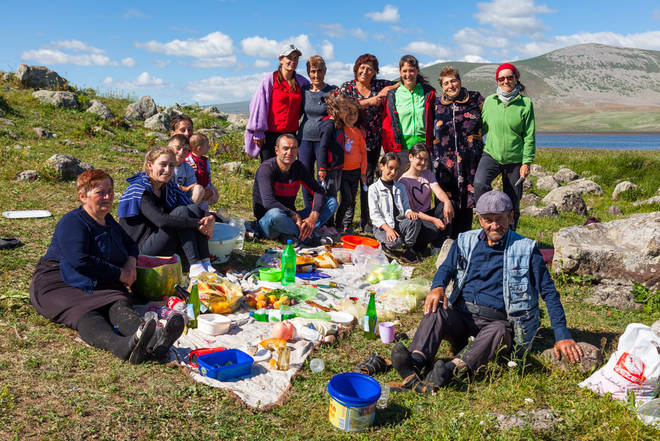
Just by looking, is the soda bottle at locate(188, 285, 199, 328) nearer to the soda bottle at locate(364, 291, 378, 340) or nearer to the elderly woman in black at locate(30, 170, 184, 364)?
the elderly woman in black at locate(30, 170, 184, 364)

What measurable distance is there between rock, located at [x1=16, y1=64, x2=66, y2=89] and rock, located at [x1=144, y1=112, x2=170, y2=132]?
13.8 ft

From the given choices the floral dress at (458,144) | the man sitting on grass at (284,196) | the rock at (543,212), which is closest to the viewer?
the man sitting on grass at (284,196)

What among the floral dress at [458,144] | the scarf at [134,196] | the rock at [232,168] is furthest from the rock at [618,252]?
the rock at [232,168]

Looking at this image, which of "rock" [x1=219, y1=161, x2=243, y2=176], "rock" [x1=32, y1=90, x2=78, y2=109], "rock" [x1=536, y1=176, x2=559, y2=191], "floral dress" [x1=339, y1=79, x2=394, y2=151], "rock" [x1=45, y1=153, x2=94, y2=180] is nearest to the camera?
"floral dress" [x1=339, y1=79, x2=394, y2=151]

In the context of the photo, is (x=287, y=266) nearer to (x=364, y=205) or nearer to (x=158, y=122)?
(x=364, y=205)

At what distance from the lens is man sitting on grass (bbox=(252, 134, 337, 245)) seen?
6918 mm

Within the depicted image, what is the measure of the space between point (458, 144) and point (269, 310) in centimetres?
396

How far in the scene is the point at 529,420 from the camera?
312cm

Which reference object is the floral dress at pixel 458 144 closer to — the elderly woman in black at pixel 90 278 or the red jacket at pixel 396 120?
the red jacket at pixel 396 120

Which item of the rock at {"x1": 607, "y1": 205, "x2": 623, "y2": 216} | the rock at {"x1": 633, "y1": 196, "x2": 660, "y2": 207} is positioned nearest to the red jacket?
the rock at {"x1": 607, "y1": 205, "x2": 623, "y2": 216}

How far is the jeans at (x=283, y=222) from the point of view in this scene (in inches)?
276

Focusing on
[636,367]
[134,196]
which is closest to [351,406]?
[636,367]

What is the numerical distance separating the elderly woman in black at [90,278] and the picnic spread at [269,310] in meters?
0.43

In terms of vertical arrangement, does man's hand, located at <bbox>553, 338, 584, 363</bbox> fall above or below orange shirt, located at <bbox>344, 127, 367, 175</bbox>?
below
